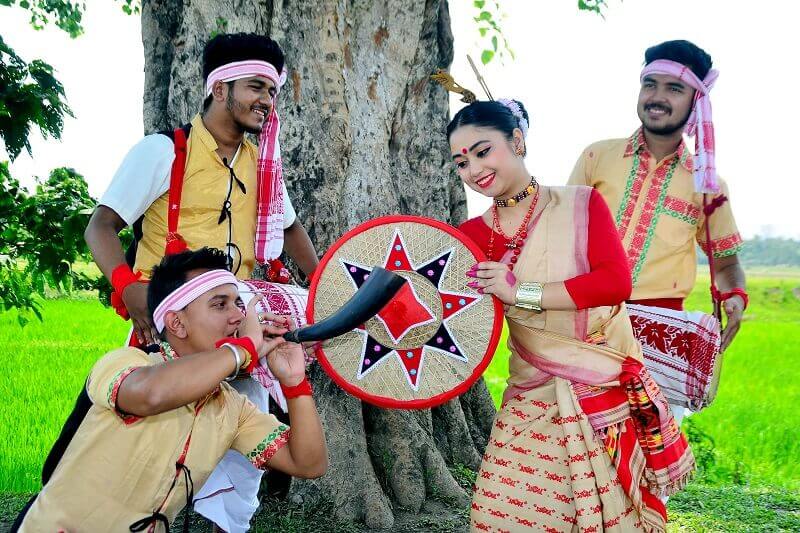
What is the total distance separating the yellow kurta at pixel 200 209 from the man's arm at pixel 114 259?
119 millimetres

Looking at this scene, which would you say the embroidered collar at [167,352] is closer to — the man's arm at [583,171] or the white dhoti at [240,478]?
the white dhoti at [240,478]

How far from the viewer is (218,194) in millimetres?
2719

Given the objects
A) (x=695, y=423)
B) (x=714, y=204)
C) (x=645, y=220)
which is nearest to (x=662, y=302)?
(x=645, y=220)

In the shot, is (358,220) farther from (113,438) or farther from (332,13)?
(113,438)

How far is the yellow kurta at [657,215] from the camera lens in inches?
127

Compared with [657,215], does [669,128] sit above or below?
above

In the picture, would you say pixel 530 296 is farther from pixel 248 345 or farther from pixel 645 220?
pixel 645 220

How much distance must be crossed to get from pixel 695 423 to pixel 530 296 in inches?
208

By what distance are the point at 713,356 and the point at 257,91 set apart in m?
2.07

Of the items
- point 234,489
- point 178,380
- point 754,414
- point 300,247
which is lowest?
point 754,414

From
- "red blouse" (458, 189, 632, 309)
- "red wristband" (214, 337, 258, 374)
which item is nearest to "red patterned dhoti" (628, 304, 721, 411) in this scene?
"red blouse" (458, 189, 632, 309)

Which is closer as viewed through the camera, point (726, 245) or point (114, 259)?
point (114, 259)

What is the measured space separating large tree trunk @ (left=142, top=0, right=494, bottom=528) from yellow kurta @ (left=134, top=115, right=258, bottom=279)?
2.94ft

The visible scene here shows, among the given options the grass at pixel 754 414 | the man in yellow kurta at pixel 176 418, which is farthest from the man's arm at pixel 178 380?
the grass at pixel 754 414
